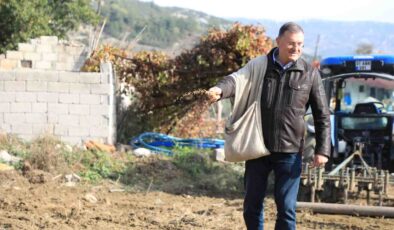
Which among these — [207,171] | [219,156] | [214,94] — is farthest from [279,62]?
[219,156]

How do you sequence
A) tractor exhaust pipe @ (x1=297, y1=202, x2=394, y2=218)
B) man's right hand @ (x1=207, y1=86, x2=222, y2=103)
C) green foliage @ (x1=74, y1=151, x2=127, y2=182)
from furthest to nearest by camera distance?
green foliage @ (x1=74, y1=151, x2=127, y2=182)
tractor exhaust pipe @ (x1=297, y1=202, x2=394, y2=218)
man's right hand @ (x1=207, y1=86, x2=222, y2=103)

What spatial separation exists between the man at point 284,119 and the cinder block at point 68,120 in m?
7.01

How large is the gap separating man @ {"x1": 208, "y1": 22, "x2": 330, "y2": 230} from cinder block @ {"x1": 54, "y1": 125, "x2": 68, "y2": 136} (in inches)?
279

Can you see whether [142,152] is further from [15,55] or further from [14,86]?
[15,55]

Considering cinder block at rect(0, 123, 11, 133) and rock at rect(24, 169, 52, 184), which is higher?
cinder block at rect(0, 123, 11, 133)

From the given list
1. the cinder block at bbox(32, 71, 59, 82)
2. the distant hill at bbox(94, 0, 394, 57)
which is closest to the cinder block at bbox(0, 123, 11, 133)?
the cinder block at bbox(32, 71, 59, 82)

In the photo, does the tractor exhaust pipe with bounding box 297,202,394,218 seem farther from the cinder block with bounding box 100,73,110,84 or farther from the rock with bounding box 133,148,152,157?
the cinder block with bounding box 100,73,110,84

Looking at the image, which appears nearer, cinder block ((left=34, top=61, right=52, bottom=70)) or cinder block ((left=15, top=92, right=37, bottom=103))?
cinder block ((left=15, top=92, right=37, bottom=103))

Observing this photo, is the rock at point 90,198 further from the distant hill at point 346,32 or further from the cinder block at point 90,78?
the distant hill at point 346,32

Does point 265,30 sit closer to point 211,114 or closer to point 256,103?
point 211,114

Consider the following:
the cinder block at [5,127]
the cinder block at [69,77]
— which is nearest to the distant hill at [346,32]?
the cinder block at [69,77]

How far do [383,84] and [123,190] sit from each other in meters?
3.99

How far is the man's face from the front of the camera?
4.62 m

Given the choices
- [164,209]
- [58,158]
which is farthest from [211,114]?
[164,209]
